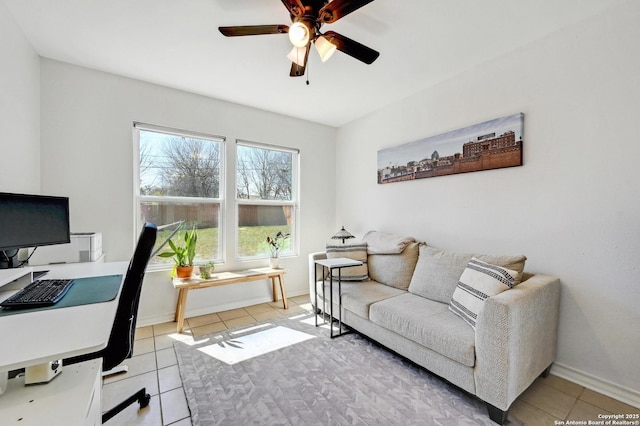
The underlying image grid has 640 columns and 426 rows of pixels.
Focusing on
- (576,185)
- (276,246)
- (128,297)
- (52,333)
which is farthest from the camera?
(276,246)

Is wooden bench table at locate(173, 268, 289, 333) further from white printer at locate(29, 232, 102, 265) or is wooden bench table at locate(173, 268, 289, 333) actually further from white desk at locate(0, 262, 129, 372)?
white desk at locate(0, 262, 129, 372)

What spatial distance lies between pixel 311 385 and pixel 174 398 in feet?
2.96

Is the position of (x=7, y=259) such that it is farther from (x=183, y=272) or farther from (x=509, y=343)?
(x=509, y=343)

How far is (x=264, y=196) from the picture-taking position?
3678 millimetres

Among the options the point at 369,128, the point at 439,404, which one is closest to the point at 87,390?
the point at 439,404

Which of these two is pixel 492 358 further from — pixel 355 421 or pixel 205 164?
pixel 205 164

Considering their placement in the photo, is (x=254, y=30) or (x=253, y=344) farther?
(x=253, y=344)

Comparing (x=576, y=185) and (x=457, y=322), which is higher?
(x=576, y=185)

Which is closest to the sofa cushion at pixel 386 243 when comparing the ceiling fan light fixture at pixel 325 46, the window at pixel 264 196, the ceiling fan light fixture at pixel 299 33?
the window at pixel 264 196

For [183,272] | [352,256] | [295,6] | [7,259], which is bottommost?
[183,272]

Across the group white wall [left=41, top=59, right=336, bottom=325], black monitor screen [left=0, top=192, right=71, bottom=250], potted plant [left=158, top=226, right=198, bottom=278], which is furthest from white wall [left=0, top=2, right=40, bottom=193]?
potted plant [left=158, top=226, right=198, bottom=278]

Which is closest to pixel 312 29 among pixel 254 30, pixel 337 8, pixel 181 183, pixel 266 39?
pixel 337 8

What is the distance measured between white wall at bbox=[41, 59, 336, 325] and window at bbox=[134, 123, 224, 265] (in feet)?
0.39

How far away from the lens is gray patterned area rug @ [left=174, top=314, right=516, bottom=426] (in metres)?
1.59
